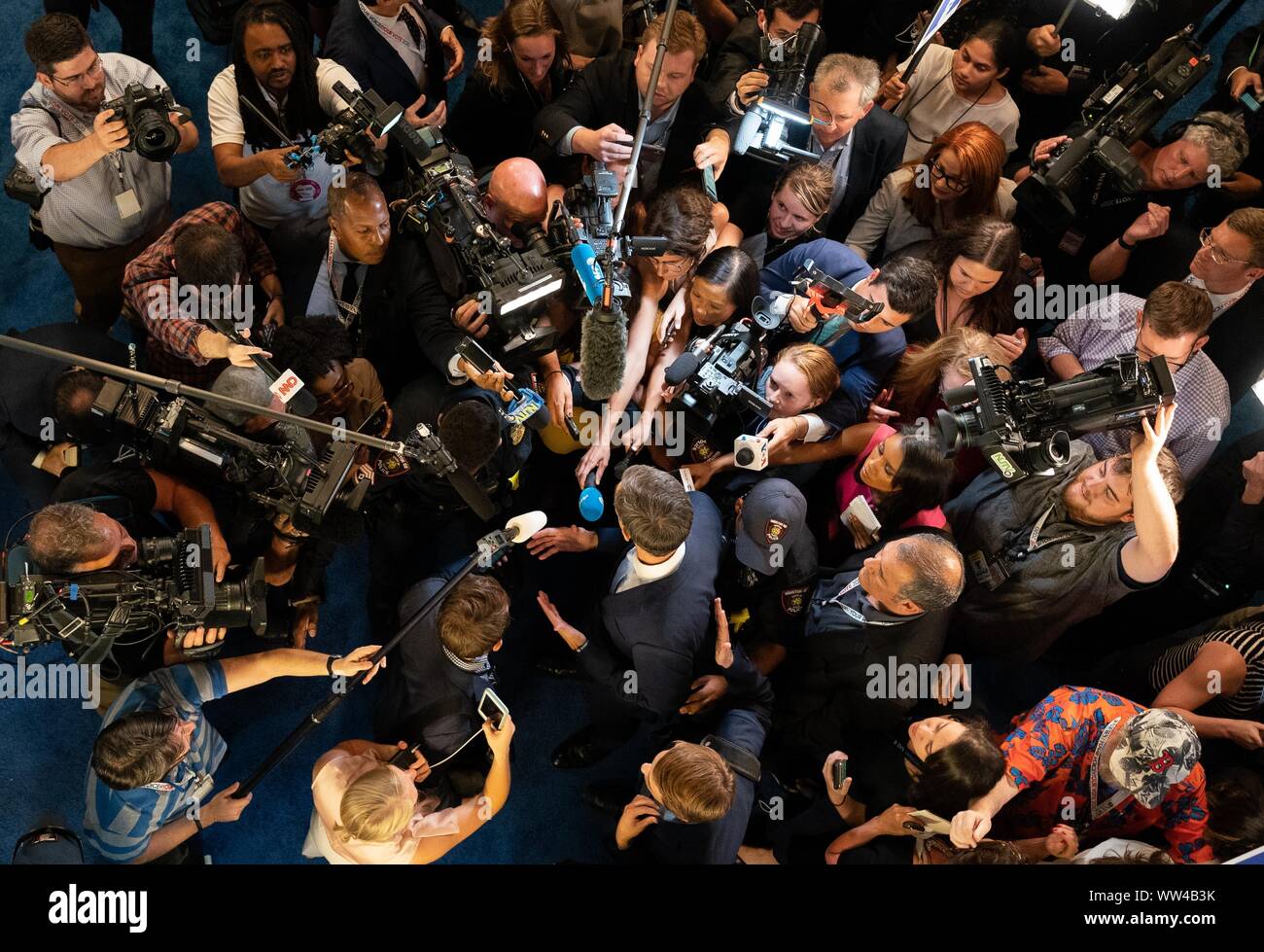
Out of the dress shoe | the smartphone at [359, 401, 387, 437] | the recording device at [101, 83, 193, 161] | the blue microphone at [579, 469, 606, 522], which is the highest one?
the recording device at [101, 83, 193, 161]

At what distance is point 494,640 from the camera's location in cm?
330

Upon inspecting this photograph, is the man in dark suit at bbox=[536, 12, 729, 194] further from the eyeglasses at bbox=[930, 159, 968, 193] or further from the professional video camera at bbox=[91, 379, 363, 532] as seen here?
the professional video camera at bbox=[91, 379, 363, 532]

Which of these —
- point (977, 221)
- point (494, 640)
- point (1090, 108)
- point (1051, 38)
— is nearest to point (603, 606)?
point (494, 640)

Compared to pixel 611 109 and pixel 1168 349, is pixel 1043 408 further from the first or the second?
pixel 611 109

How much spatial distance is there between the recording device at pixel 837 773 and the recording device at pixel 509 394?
160 cm

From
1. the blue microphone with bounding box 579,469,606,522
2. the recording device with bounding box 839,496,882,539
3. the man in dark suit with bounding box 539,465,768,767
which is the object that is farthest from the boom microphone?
the recording device with bounding box 839,496,882,539

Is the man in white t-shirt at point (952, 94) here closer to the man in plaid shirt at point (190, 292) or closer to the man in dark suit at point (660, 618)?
the man in dark suit at point (660, 618)

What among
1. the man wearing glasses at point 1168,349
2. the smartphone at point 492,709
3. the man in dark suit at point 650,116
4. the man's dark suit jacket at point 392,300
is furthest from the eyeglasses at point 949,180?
the smartphone at point 492,709

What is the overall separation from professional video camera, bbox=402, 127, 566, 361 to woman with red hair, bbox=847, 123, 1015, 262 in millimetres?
1465

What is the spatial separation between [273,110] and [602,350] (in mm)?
1983

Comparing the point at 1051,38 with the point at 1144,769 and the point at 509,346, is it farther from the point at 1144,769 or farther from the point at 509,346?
the point at 1144,769

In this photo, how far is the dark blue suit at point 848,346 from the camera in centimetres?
384

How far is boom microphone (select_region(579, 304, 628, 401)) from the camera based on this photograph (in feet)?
8.93

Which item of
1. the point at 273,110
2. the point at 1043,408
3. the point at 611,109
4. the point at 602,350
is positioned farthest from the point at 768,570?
the point at 273,110
